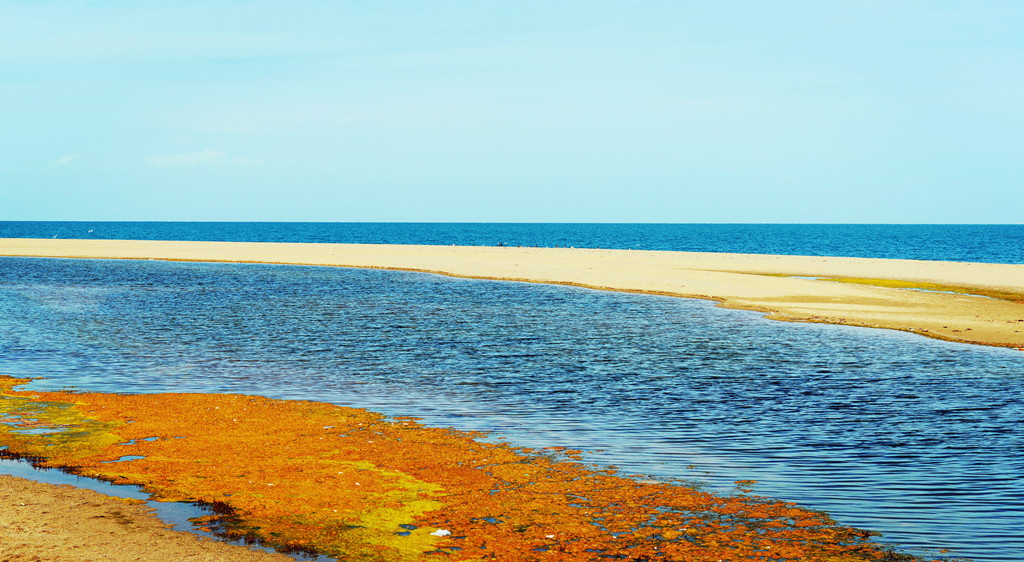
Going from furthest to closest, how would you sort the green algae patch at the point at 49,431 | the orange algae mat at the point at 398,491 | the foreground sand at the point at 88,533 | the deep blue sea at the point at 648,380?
the green algae patch at the point at 49,431, the deep blue sea at the point at 648,380, the orange algae mat at the point at 398,491, the foreground sand at the point at 88,533

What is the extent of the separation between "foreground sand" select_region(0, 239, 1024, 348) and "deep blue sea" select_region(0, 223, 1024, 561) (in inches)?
159

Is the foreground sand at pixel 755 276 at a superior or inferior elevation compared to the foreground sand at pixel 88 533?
superior

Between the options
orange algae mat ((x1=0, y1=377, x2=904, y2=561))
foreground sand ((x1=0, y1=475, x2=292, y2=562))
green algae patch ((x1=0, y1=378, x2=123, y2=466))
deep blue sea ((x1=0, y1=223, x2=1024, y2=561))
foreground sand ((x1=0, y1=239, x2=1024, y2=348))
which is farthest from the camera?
foreground sand ((x1=0, y1=239, x2=1024, y2=348))

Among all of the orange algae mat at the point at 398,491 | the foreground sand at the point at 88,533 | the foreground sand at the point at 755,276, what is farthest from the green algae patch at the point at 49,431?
the foreground sand at the point at 755,276

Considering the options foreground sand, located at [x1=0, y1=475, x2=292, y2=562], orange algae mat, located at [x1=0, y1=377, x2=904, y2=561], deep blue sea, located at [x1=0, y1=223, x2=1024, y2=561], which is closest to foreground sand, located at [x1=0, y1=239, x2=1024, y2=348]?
deep blue sea, located at [x1=0, y1=223, x2=1024, y2=561]

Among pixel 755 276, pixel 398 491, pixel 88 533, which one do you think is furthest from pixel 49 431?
pixel 755 276

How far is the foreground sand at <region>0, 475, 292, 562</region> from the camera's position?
860 centimetres

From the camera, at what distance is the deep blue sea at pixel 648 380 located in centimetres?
1221

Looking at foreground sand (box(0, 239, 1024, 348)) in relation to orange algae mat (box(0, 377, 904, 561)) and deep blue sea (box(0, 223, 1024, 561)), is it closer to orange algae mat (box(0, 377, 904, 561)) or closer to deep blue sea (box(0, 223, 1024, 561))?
deep blue sea (box(0, 223, 1024, 561))

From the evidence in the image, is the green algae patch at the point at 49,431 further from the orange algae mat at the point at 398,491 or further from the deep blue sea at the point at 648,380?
the deep blue sea at the point at 648,380

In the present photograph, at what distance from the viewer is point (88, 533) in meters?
9.15

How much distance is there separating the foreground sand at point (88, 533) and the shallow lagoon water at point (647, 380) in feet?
21.2

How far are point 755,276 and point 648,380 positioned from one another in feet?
118

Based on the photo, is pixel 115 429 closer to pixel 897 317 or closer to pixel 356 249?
pixel 897 317
